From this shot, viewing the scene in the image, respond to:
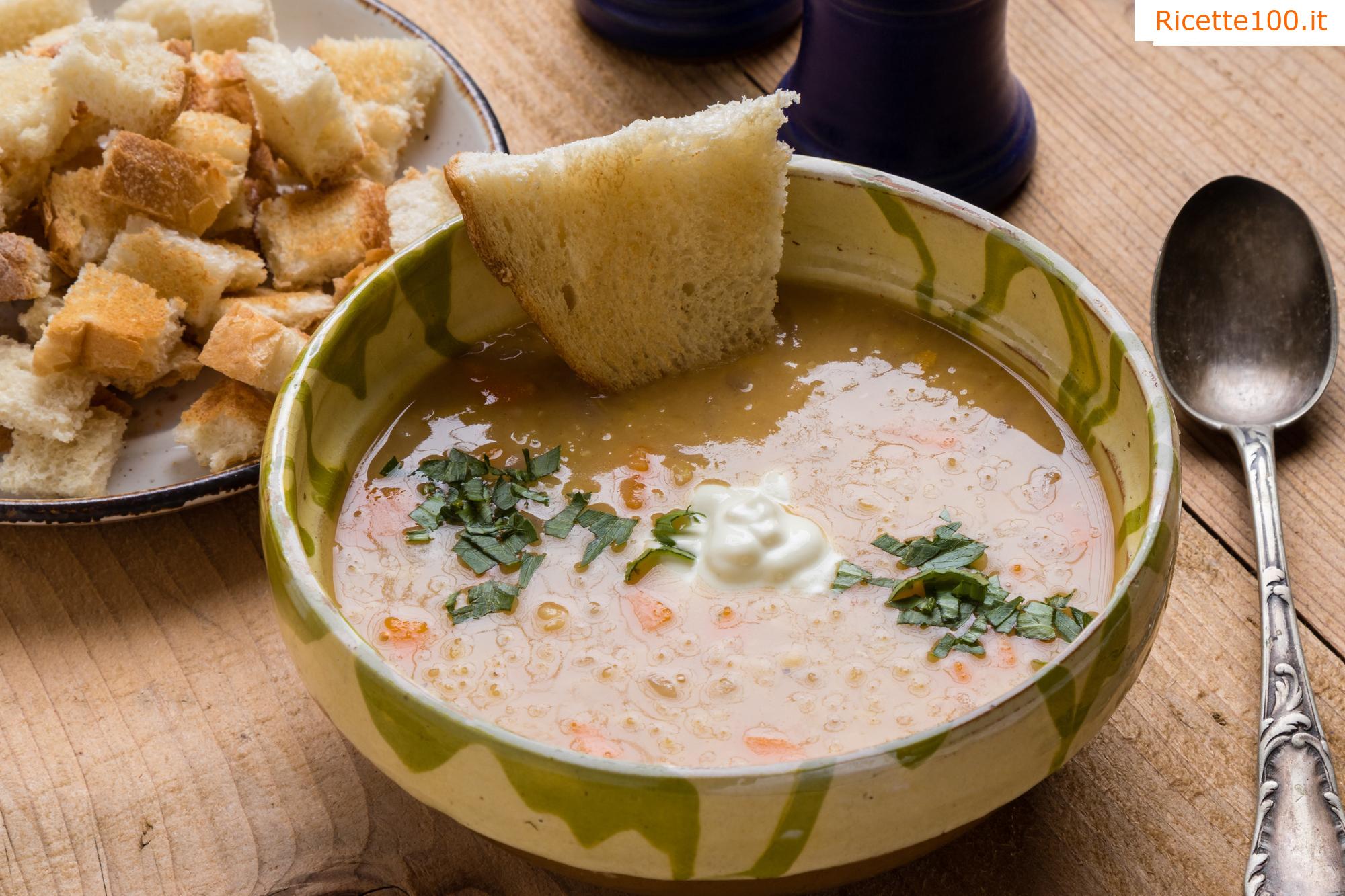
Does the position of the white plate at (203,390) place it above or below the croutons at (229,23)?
below

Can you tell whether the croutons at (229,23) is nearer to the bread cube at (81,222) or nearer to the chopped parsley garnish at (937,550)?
the bread cube at (81,222)

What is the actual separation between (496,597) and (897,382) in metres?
0.52

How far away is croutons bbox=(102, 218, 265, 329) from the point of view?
182 cm

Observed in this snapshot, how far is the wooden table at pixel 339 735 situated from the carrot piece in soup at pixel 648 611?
29 centimetres

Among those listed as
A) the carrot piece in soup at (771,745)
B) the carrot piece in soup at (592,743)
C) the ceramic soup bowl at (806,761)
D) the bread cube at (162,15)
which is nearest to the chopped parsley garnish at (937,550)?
the ceramic soup bowl at (806,761)

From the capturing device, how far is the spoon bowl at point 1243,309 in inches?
69.1

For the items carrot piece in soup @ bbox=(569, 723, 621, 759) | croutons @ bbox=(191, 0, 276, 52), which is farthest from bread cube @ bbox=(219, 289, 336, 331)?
carrot piece in soup @ bbox=(569, 723, 621, 759)

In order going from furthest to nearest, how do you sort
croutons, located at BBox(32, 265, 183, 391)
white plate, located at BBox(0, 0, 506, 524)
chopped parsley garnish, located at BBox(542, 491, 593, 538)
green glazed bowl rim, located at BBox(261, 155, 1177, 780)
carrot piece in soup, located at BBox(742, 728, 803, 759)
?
croutons, located at BBox(32, 265, 183, 391) < white plate, located at BBox(0, 0, 506, 524) < chopped parsley garnish, located at BBox(542, 491, 593, 538) < carrot piece in soup, located at BBox(742, 728, 803, 759) < green glazed bowl rim, located at BBox(261, 155, 1177, 780)

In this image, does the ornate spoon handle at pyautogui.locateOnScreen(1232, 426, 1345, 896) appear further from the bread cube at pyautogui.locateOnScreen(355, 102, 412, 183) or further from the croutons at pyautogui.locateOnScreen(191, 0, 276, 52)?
the croutons at pyautogui.locateOnScreen(191, 0, 276, 52)

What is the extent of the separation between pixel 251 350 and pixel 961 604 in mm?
938

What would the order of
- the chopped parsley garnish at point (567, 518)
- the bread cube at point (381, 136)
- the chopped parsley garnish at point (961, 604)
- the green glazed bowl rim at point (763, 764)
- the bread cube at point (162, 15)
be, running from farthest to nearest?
the bread cube at point (162, 15), the bread cube at point (381, 136), the chopped parsley garnish at point (567, 518), the chopped parsley garnish at point (961, 604), the green glazed bowl rim at point (763, 764)

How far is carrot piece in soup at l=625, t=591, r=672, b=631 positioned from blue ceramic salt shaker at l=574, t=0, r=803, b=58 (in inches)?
50.7

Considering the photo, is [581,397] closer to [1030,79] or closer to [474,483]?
[474,483]

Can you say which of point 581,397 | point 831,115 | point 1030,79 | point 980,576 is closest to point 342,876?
point 581,397
